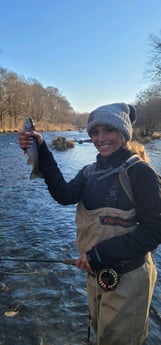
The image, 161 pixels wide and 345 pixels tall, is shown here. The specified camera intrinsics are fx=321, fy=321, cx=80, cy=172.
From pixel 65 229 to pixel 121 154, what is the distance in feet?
20.7

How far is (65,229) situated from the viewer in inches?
346

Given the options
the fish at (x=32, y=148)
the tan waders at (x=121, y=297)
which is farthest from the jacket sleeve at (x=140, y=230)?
the fish at (x=32, y=148)

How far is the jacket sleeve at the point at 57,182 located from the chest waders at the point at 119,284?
1.06ft

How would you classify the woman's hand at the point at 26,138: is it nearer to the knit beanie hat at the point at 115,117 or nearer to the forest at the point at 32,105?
the knit beanie hat at the point at 115,117

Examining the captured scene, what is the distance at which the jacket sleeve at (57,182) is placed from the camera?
297cm

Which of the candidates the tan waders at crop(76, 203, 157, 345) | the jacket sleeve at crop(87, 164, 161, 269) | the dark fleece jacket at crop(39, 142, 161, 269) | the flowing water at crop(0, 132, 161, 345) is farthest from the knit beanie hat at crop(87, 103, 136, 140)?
the flowing water at crop(0, 132, 161, 345)

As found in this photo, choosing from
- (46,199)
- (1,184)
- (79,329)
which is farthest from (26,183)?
(79,329)

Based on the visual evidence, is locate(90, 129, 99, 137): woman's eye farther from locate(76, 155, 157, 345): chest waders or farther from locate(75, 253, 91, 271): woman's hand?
locate(75, 253, 91, 271): woman's hand

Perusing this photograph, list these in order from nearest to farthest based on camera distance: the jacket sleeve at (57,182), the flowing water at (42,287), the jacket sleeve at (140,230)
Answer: the jacket sleeve at (140,230)
the jacket sleeve at (57,182)
the flowing water at (42,287)

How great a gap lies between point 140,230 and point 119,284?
527mm

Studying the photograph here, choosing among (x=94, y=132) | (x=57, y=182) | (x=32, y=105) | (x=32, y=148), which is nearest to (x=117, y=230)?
(x=57, y=182)

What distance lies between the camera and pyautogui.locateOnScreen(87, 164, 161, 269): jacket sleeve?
2.40 metres

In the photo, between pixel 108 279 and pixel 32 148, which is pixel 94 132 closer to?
pixel 32 148

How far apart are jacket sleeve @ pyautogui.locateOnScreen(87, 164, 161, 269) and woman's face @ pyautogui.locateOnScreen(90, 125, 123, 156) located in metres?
0.33
